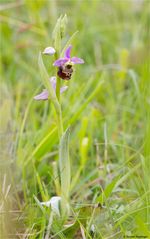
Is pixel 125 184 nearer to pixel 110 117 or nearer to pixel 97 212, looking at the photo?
pixel 97 212

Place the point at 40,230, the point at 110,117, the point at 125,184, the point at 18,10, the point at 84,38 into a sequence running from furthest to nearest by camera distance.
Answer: the point at 18,10
the point at 84,38
the point at 110,117
the point at 125,184
the point at 40,230

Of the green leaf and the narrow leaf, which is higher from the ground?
the narrow leaf

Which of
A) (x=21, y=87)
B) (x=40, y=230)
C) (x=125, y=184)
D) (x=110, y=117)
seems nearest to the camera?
(x=40, y=230)

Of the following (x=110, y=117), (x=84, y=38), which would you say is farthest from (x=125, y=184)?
(x=84, y=38)

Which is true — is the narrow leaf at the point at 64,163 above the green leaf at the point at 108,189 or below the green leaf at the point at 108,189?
above

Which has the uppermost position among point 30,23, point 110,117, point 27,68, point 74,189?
point 30,23

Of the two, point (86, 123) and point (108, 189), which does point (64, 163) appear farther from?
point (86, 123)

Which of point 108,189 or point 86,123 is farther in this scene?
point 86,123

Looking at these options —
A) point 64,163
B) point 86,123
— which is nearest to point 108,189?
point 64,163
